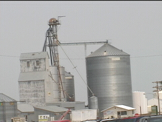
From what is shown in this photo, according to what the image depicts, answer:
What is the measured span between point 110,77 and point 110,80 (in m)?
0.50

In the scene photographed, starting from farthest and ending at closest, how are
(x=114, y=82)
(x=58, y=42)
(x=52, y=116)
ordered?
(x=58, y=42)
(x=114, y=82)
(x=52, y=116)

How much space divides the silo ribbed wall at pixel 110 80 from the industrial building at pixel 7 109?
19.2 meters

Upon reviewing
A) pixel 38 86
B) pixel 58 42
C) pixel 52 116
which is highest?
pixel 58 42

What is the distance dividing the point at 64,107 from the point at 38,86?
5795mm

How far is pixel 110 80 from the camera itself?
256 feet

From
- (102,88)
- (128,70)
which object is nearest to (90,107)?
(102,88)

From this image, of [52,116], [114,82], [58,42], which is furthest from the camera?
[58,42]

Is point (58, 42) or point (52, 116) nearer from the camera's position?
point (52, 116)

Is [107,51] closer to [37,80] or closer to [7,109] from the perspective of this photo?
[37,80]

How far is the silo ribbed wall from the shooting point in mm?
78188

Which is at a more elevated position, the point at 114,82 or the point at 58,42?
the point at 58,42

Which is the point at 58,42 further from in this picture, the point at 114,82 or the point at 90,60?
the point at 114,82

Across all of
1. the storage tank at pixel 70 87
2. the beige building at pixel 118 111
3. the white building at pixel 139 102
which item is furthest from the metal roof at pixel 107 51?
the storage tank at pixel 70 87

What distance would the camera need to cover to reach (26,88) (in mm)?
80062
